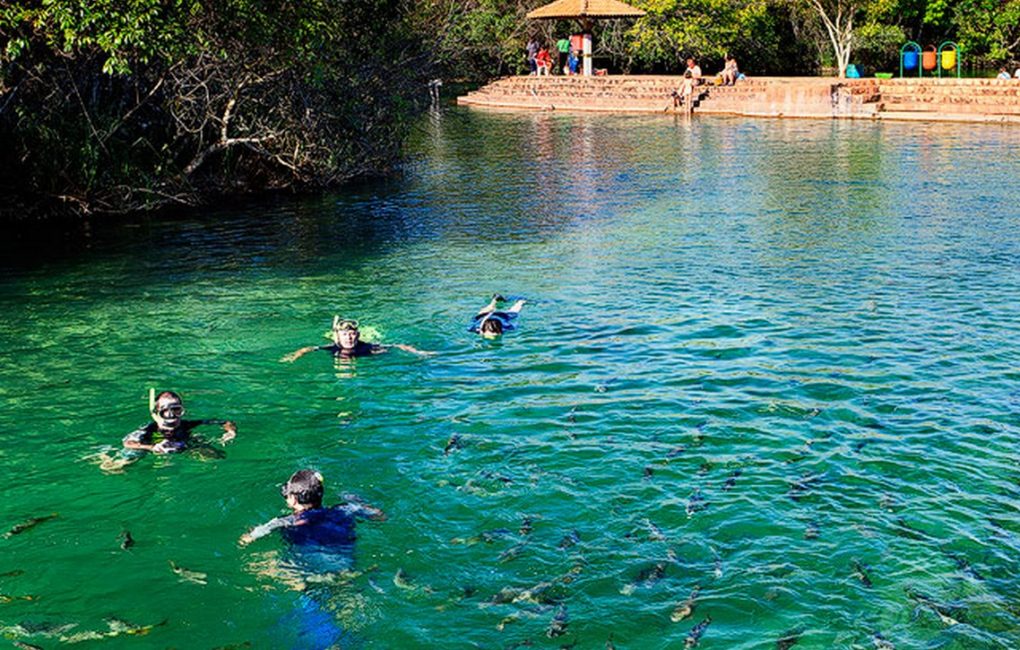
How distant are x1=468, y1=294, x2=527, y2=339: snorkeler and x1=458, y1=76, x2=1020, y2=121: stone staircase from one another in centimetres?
3219

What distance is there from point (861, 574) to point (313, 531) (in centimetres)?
504

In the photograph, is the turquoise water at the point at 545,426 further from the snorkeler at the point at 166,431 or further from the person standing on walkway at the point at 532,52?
the person standing on walkway at the point at 532,52

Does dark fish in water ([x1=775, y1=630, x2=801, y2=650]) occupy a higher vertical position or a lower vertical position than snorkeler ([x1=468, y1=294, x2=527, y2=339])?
lower

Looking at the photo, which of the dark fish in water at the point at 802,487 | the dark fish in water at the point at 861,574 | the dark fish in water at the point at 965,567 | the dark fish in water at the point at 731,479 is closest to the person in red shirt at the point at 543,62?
the dark fish in water at the point at 731,479

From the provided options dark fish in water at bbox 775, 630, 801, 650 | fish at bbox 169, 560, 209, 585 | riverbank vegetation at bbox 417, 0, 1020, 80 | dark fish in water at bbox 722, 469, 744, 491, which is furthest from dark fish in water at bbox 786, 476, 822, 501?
riverbank vegetation at bbox 417, 0, 1020, 80

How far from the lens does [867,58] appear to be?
65250 mm

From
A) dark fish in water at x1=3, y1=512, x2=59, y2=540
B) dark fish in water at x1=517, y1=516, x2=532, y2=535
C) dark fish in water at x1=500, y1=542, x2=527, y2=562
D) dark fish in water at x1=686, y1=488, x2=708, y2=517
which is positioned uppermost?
dark fish in water at x1=3, y1=512, x2=59, y2=540

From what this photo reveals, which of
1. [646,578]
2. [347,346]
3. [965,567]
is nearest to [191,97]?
[347,346]

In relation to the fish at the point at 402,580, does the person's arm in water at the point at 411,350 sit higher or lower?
higher

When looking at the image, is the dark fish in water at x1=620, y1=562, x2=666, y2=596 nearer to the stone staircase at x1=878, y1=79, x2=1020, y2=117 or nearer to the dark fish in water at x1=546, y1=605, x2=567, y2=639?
the dark fish in water at x1=546, y1=605, x2=567, y2=639

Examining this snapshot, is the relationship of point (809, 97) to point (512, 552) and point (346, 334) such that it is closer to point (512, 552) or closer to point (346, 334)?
point (346, 334)

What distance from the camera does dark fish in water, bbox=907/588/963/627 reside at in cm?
972

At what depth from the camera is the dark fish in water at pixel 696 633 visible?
31.2 feet

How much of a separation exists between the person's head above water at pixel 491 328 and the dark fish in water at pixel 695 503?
6.18 metres
